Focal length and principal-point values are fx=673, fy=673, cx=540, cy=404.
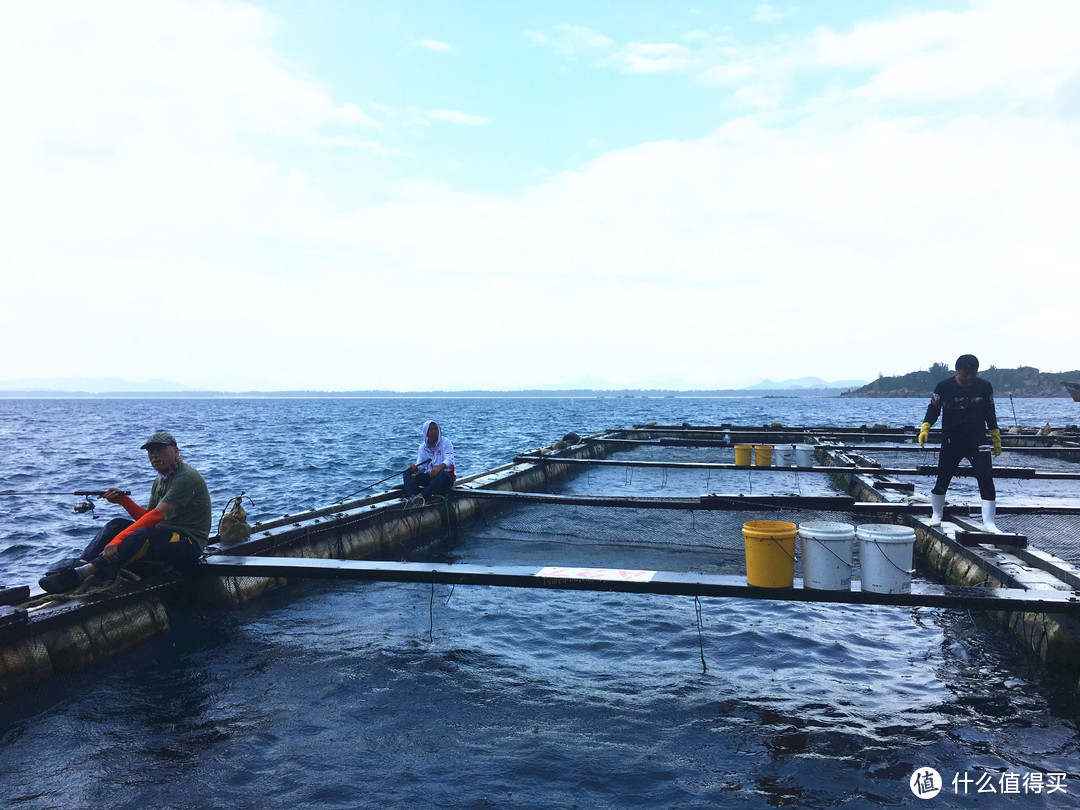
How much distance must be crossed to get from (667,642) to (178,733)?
5.42 metres

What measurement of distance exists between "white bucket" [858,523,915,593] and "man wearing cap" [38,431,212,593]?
24.2ft

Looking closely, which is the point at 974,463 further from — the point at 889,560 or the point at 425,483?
the point at 425,483

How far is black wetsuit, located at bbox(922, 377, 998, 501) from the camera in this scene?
964cm

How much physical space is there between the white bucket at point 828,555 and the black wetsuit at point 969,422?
416 centimetres

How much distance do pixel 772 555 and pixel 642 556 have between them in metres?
6.41

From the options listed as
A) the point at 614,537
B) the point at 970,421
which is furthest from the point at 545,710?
the point at 614,537

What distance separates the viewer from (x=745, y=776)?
17.9ft

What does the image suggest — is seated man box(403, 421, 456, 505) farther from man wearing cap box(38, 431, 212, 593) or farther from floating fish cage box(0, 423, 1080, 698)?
man wearing cap box(38, 431, 212, 593)

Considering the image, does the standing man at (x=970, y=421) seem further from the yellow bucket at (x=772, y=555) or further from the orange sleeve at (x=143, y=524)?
the orange sleeve at (x=143, y=524)

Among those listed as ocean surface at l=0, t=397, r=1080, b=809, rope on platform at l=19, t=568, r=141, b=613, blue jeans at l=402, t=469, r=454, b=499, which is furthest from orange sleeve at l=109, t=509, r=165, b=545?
blue jeans at l=402, t=469, r=454, b=499

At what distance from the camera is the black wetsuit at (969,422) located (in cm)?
964

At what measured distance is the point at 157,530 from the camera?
8.05 metres

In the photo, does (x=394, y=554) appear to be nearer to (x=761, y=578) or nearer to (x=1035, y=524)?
(x=761, y=578)

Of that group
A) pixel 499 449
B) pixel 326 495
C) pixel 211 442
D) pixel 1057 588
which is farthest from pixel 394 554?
pixel 211 442
